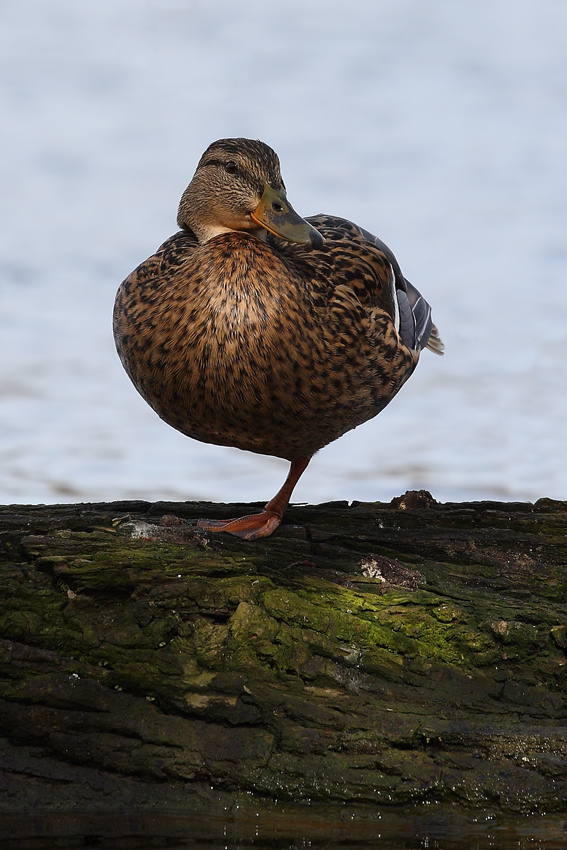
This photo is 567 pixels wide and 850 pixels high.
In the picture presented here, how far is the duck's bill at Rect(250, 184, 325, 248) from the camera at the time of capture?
14.7ft

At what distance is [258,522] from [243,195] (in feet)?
5.18

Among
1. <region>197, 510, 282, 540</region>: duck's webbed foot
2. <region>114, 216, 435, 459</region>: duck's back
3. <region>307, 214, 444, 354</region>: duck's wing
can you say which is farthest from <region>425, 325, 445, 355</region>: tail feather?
<region>197, 510, 282, 540</region>: duck's webbed foot

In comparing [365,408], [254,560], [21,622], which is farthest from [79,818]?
[365,408]

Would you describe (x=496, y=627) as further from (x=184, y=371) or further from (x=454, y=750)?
(x=184, y=371)

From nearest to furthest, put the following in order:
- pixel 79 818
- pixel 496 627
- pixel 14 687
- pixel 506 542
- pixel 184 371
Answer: pixel 79 818
pixel 14 687
pixel 496 627
pixel 184 371
pixel 506 542

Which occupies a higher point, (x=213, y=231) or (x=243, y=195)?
(x=243, y=195)

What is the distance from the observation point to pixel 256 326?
4.22 metres

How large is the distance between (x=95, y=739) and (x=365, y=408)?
206cm

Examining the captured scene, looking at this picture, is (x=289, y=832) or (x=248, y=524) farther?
(x=248, y=524)

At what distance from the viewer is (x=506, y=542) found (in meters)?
4.61

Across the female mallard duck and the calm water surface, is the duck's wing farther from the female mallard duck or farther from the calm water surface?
the calm water surface

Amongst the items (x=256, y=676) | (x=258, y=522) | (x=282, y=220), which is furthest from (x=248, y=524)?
(x=282, y=220)

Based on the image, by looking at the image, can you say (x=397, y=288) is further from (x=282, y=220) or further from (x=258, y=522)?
(x=258, y=522)

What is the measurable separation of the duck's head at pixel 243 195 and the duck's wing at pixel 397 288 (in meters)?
0.42
